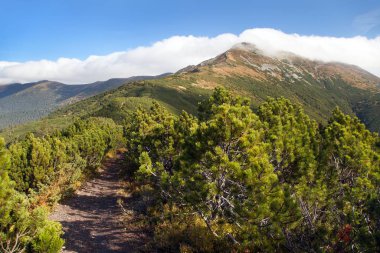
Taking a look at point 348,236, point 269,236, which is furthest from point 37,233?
point 348,236

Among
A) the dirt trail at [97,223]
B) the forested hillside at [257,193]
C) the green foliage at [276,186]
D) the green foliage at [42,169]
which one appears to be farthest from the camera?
the green foliage at [42,169]

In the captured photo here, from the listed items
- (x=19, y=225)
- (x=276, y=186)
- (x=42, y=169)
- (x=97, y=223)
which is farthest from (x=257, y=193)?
(x=42, y=169)

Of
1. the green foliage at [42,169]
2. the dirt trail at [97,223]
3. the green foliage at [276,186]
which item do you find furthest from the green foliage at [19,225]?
the green foliage at [42,169]

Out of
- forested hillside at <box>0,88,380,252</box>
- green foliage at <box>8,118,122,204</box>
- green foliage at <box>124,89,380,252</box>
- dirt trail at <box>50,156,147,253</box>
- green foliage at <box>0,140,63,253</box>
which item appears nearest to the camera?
green foliage at <box>0,140,63,253</box>

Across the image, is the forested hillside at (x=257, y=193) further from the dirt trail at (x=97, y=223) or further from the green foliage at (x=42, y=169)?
the green foliage at (x=42, y=169)

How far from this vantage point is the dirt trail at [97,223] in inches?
614

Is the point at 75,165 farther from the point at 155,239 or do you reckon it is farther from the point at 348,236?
the point at 348,236

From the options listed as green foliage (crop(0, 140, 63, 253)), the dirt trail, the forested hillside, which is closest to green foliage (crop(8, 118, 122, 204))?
the dirt trail

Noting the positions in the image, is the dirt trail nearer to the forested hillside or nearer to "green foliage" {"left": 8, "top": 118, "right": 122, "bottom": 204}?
"green foliage" {"left": 8, "top": 118, "right": 122, "bottom": 204}

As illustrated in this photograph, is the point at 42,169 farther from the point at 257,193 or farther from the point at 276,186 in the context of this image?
the point at 276,186

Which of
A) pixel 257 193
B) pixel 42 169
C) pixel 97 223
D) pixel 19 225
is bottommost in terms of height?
pixel 97 223

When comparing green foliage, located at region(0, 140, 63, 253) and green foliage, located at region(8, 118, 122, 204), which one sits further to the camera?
green foliage, located at region(8, 118, 122, 204)

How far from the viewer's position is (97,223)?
63.5ft

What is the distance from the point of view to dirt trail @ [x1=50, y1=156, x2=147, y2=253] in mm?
15591
